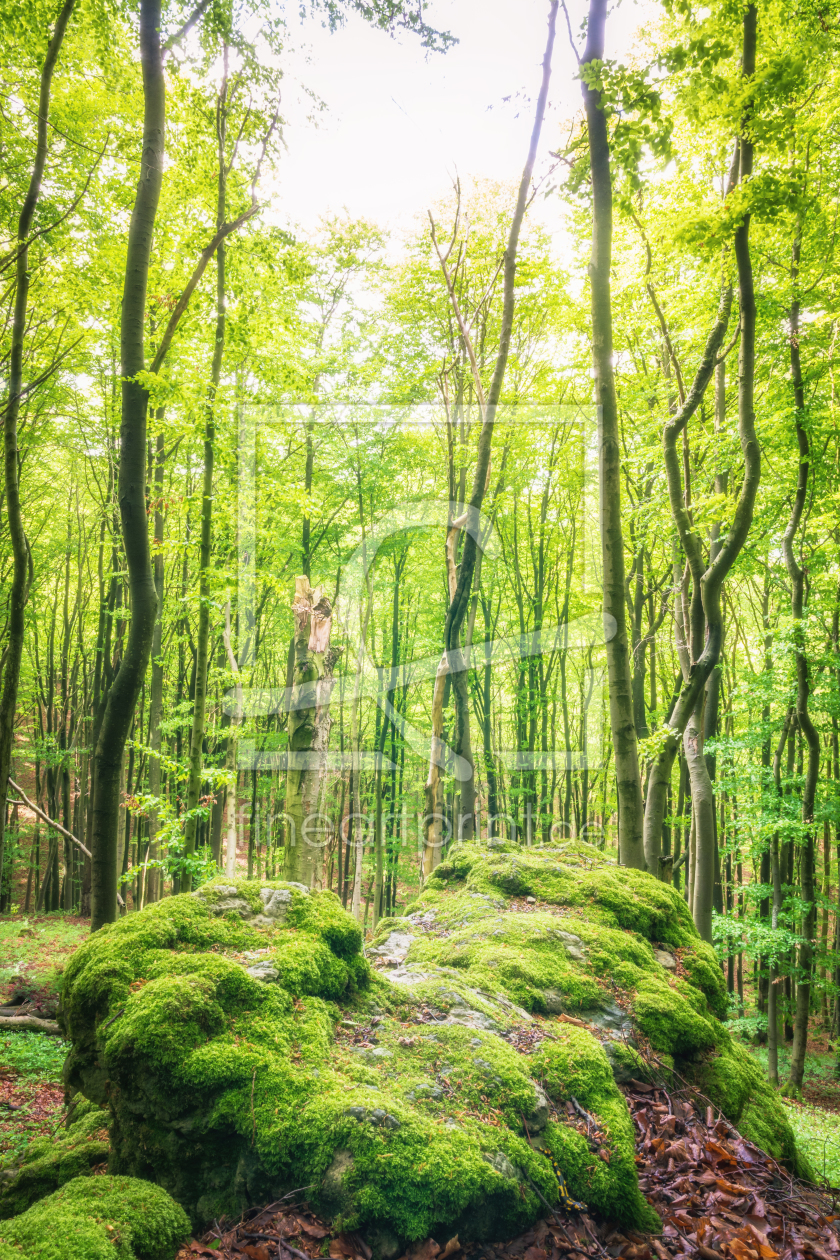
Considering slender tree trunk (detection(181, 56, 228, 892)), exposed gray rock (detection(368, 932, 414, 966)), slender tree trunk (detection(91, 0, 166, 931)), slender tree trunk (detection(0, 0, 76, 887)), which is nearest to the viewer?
exposed gray rock (detection(368, 932, 414, 966))

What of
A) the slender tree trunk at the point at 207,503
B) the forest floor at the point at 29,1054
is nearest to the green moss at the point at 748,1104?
the forest floor at the point at 29,1054

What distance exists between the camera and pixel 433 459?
15.3 m

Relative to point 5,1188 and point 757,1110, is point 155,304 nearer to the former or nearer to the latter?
point 5,1188

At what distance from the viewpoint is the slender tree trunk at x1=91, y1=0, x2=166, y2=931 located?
16.1ft

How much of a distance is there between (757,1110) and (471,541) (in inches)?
218

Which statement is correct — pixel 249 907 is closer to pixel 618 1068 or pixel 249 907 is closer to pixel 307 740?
pixel 618 1068

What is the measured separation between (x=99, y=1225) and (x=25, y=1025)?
784cm

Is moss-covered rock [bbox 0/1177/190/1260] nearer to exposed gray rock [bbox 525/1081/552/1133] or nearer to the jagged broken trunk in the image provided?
exposed gray rock [bbox 525/1081/552/1133]

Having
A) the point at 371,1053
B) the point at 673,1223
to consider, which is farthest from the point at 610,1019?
the point at 371,1053

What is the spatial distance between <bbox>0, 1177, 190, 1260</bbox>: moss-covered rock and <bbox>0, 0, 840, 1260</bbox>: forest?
0.20 metres

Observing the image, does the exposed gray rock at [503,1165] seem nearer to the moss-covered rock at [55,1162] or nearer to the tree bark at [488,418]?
the moss-covered rock at [55,1162]

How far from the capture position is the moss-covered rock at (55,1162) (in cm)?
220

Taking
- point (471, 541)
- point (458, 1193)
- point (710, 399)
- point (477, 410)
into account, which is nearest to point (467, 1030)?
point (458, 1193)

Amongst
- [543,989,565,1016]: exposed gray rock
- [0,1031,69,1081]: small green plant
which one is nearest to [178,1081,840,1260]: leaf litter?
[543,989,565,1016]: exposed gray rock
